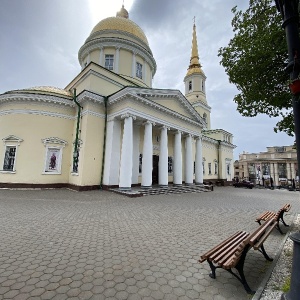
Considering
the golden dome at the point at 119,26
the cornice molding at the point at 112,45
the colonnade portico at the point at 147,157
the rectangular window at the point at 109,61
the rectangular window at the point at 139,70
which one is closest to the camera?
the colonnade portico at the point at 147,157

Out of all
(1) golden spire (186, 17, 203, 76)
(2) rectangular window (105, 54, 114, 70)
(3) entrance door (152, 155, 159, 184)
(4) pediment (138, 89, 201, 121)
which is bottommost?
(3) entrance door (152, 155, 159, 184)

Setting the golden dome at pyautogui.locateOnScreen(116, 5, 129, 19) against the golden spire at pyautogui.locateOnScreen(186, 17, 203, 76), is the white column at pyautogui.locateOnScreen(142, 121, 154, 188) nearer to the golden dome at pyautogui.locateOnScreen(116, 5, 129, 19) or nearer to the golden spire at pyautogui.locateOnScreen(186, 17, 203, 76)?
the golden dome at pyautogui.locateOnScreen(116, 5, 129, 19)

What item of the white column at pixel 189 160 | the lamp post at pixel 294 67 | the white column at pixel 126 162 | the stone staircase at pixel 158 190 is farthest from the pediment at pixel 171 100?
the lamp post at pixel 294 67

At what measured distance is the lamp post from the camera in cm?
218

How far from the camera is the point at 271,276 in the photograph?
9.98 ft

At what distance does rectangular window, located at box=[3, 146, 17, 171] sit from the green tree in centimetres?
1605

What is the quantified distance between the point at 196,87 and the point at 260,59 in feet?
98.1

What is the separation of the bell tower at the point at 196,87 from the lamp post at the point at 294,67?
3165 cm

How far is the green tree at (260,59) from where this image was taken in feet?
17.4

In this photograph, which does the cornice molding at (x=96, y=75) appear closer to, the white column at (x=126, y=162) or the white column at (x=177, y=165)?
the white column at (x=126, y=162)

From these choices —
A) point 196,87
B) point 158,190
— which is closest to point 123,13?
point 196,87

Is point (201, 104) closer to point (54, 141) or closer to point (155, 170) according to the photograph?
point (155, 170)

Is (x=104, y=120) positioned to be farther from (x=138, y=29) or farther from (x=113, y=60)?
(x=138, y=29)

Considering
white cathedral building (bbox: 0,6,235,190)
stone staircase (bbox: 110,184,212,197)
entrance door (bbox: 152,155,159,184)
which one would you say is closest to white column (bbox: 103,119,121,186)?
white cathedral building (bbox: 0,6,235,190)
